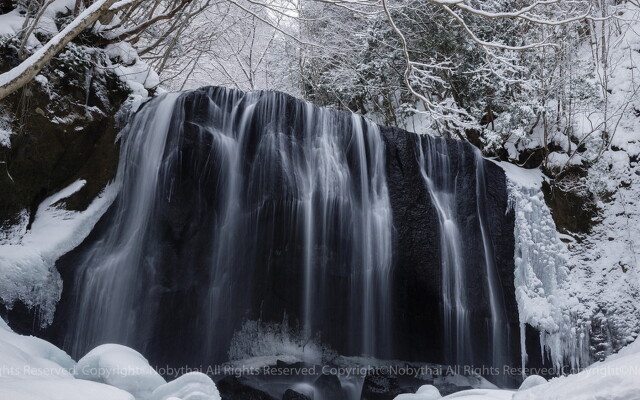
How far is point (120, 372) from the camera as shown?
138 inches

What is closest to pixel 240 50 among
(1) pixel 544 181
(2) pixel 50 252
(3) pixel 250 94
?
(3) pixel 250 94

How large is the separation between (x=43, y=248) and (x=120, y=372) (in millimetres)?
3132

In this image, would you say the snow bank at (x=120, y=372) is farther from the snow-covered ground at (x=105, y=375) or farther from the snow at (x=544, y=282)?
the snow at (x=544, y=282)

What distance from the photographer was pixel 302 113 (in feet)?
24.0

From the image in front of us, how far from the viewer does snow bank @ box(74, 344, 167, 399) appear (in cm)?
348

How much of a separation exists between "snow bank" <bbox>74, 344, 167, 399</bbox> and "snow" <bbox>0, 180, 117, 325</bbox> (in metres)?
2.46

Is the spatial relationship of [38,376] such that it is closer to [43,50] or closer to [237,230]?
Result: [43,50]

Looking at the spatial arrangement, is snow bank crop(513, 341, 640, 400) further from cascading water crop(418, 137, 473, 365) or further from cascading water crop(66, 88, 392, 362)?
cascading water crop(418, 137, 473, 365)

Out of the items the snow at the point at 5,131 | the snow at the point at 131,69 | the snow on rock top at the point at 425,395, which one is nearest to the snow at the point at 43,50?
the snow at the point at 5,131

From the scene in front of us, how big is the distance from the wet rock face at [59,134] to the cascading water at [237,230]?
1.17 feet

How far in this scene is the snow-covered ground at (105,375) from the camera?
2.82 m

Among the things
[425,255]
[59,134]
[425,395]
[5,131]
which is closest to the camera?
[425,395]

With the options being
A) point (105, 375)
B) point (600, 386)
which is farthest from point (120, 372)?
point (600, 386)

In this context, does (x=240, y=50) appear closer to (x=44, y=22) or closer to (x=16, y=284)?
(x=44, y=22)
